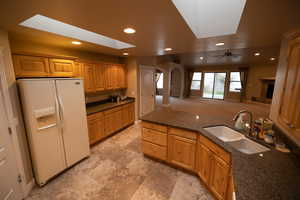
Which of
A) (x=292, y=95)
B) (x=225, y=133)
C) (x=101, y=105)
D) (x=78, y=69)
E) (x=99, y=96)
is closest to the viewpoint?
(x=292, y=95)

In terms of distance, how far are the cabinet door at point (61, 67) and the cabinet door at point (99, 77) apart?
0.77 meters

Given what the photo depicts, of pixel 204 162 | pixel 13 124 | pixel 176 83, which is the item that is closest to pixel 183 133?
pixel 204 162

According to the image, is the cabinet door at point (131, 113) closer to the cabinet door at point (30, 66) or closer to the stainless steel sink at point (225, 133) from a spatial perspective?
the cabinet door at point (30, 66)

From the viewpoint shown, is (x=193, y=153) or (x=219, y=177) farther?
(x=193, y=153)

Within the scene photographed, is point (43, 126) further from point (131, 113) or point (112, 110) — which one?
point (131, 113)

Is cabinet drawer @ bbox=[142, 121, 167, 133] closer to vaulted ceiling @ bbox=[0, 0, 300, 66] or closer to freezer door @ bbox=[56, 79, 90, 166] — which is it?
freezer door @ bbox=[56, 79, 90, 166]

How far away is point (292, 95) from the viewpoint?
143 centimetres

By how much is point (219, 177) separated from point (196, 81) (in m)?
9.15

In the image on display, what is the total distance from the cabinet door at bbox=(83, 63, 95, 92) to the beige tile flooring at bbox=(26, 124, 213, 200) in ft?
5.38

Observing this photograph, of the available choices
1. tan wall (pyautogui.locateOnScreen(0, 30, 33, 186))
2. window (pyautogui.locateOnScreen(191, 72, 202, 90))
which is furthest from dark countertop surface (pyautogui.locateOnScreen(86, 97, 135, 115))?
→ window (pyautogui.locateOnScreen(191, 72, 202, 90))

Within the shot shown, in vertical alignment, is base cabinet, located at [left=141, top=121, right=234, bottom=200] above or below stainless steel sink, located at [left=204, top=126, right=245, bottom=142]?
below

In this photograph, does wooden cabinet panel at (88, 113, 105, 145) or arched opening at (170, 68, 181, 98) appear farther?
arched opening at (170, 68, 181, 98)

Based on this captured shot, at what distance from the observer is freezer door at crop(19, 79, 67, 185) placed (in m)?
1.77

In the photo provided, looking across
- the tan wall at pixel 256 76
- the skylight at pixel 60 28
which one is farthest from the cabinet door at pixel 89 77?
the tan wall at pixel 256 76
